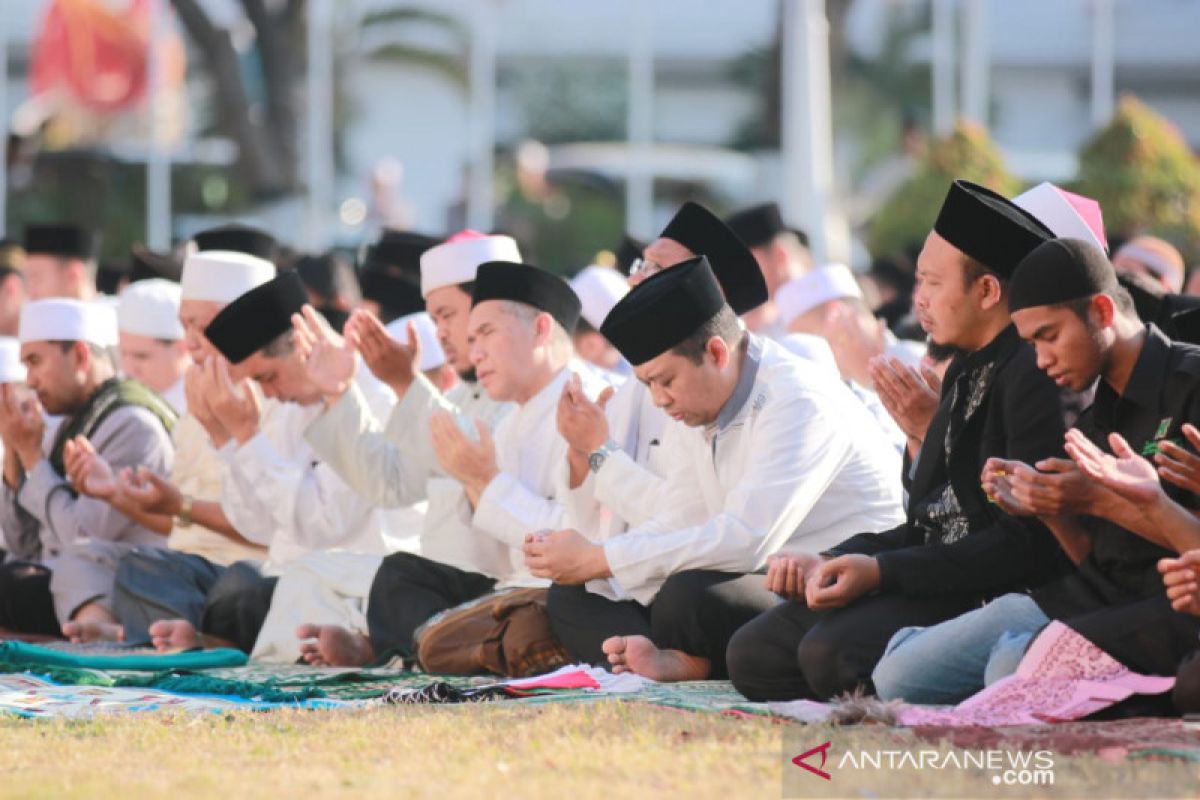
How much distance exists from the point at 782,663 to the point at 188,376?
3197 millimetres

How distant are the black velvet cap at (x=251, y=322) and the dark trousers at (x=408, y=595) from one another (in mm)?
1043

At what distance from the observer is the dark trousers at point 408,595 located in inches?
309

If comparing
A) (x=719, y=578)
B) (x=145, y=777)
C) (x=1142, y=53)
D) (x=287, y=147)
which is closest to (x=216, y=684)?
(x=719, y=578)

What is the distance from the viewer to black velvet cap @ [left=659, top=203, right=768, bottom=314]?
7.59 metres

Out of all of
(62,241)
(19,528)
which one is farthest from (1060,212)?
(62,241)

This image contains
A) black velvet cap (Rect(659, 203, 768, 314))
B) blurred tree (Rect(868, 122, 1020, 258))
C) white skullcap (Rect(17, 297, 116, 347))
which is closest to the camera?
black velvet cap (Rect(659, 203, 768, 314))

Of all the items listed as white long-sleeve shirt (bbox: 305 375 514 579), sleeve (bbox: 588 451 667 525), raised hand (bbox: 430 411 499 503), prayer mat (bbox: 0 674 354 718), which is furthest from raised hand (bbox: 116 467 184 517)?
sleeve (bbox: 588 451 667 525)

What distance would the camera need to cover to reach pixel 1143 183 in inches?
549

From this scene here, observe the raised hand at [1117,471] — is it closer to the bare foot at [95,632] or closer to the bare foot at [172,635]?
the bare foot at [172,635]

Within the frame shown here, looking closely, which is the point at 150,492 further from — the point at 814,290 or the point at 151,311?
the point at 814,290

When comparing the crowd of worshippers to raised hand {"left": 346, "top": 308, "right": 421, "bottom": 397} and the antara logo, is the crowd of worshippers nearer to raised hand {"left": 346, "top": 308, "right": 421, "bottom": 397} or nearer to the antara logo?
raised hand {"left": 346, "top": 308, "right": 421, "bottom": 397}

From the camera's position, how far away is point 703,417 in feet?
22.1

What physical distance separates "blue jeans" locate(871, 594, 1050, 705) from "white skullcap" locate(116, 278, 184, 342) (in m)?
5.05

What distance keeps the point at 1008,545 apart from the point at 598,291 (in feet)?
13.4
